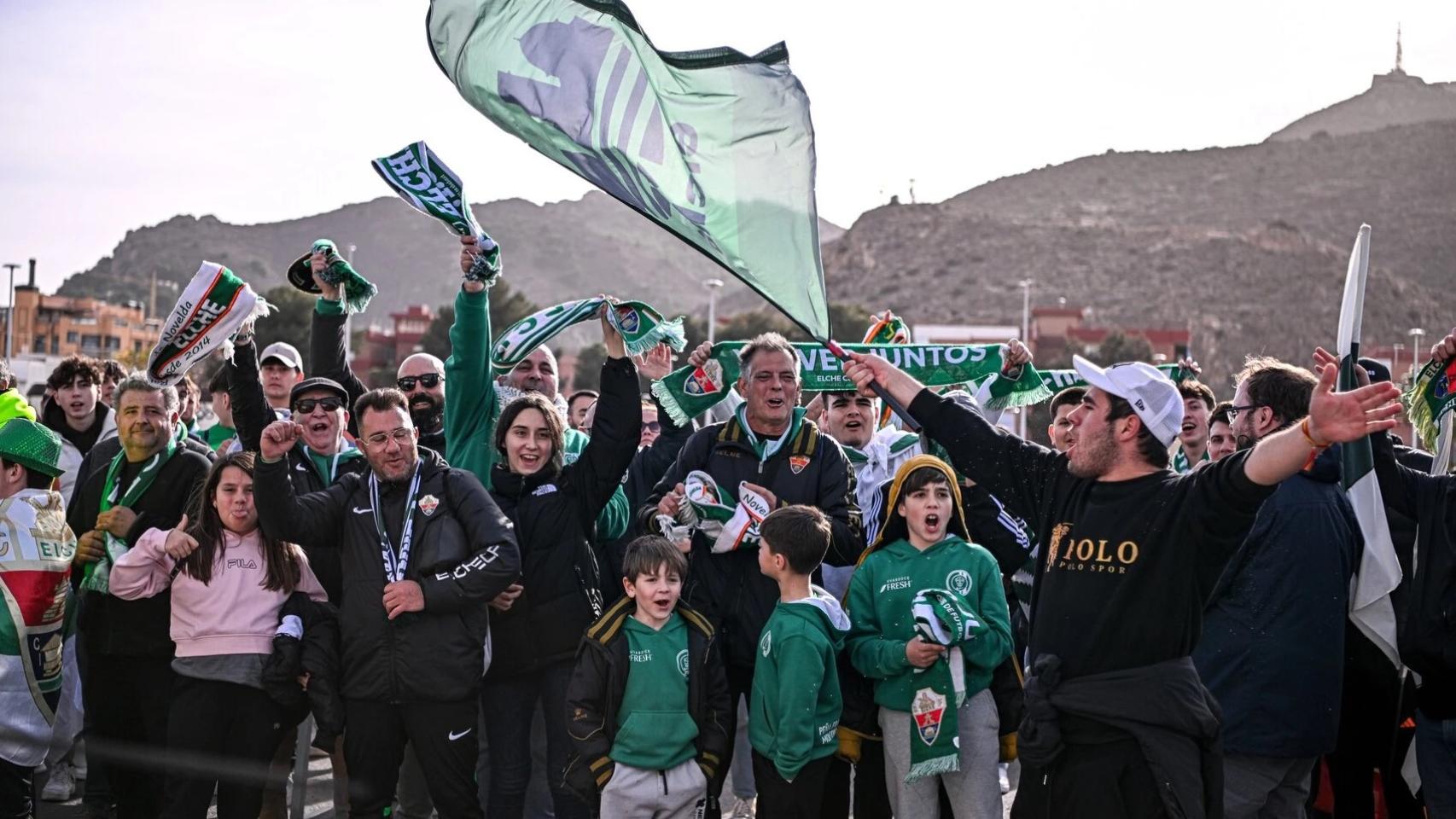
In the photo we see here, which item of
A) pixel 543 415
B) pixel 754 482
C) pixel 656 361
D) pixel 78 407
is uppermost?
pixel 656 361

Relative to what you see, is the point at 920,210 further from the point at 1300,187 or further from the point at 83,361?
the point at 83,361

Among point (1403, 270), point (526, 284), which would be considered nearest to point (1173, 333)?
point (1403, 270)

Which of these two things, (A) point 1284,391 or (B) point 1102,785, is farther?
(A) point 1284,391

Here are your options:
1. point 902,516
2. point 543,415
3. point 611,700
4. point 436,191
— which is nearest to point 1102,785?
point 902,516

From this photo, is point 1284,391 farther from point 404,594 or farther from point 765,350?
point 404,594

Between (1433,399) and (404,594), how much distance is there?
171 inches

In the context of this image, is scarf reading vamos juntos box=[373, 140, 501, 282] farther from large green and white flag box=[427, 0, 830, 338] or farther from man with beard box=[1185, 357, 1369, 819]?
man with beard box=[1185, 357, 1369, 819]

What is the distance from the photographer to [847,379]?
8.08 m

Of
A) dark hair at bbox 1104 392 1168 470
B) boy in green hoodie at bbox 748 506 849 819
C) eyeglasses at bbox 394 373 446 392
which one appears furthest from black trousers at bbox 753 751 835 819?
eyeglasses at bbox 394 373 446 392

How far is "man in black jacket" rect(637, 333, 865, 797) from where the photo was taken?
20.8ft

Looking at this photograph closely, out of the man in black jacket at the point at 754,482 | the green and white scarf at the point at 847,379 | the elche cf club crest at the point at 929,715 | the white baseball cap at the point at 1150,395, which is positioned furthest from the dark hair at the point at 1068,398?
the white baseball cap at the point at 1150,395

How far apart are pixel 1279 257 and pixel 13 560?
98618 millimetres

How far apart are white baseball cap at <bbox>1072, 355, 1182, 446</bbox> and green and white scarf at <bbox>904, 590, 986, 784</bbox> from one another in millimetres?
1268

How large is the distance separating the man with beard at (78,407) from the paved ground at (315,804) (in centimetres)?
222
